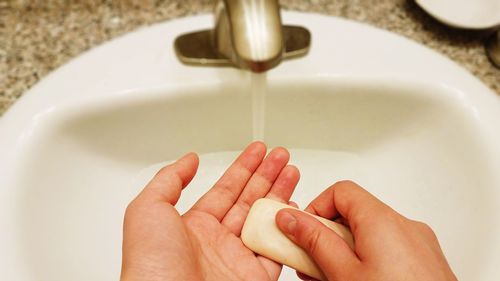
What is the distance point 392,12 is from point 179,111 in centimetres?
34

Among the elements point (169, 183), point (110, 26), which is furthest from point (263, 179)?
point (110, 26)

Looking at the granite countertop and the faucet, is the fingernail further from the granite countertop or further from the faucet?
the granite countertop

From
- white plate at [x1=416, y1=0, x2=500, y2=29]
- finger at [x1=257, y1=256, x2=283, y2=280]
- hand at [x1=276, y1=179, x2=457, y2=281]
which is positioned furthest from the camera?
white plate at [x1=416, y1=0, x2=500, y2=29]

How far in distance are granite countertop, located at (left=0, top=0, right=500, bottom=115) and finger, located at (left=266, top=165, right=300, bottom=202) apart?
25cm

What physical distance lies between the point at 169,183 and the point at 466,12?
1.53 ft

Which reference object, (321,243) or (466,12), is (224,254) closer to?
(321,243)

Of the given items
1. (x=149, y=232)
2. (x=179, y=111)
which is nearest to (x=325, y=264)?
(x=149, y=232)

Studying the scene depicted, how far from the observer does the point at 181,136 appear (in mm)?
611

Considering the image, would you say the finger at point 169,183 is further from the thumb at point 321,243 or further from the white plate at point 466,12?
the white plate at point 466,12

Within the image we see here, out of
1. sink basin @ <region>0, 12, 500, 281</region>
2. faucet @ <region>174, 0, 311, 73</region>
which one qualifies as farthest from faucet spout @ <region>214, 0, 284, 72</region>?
sink basin @ <region>0, 12, 500, 281</region>

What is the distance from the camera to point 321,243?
0.42 meters

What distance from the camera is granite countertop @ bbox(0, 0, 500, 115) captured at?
0.59 meters

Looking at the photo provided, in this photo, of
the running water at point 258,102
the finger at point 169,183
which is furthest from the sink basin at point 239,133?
the finger at point 169,183

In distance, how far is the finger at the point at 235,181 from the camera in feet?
1.74
